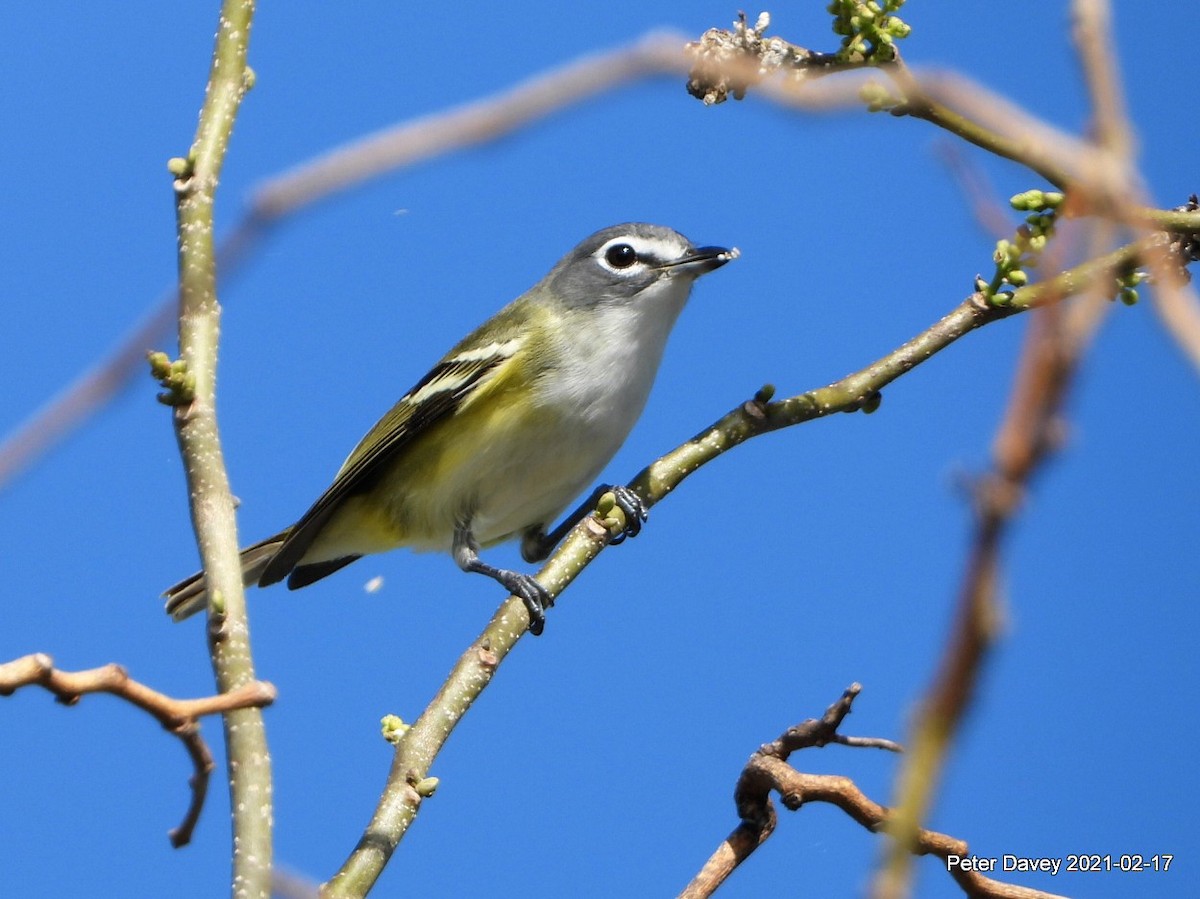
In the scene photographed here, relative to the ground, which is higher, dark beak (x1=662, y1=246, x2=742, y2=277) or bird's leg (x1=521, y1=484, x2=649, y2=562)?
dark beak (x1=662, y1=246, x2=742, y2=277)

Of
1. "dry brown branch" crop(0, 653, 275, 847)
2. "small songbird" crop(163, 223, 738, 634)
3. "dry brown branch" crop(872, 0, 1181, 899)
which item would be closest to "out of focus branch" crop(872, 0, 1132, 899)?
"dry brown branch" crop(872, 0, 1181, 899)

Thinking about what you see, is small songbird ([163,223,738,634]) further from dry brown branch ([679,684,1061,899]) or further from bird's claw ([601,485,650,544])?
dry brown branch ([679,684,1061,899])

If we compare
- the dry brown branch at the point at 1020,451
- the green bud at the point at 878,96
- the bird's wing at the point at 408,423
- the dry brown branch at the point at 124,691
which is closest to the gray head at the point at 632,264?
the bird's wing at the point at 408,423

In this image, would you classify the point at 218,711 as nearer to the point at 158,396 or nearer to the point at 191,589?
the point at 158,396

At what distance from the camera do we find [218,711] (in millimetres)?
992

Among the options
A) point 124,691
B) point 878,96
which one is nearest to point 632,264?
point 878,96

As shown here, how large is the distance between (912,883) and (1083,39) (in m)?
0.34

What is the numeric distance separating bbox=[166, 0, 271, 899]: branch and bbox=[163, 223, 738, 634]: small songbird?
2.71 m

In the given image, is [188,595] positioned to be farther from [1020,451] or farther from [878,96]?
[1020,451]

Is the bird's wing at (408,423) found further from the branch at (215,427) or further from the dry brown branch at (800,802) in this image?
the dry brown branch at (800,802)

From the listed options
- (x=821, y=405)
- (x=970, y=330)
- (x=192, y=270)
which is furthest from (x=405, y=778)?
(x=970, y=330)

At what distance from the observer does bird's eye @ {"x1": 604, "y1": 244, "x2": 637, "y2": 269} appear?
530 centimetres

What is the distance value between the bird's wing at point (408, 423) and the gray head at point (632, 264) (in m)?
0.34

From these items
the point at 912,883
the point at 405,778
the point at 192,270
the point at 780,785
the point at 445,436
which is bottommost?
the point at 912,883
